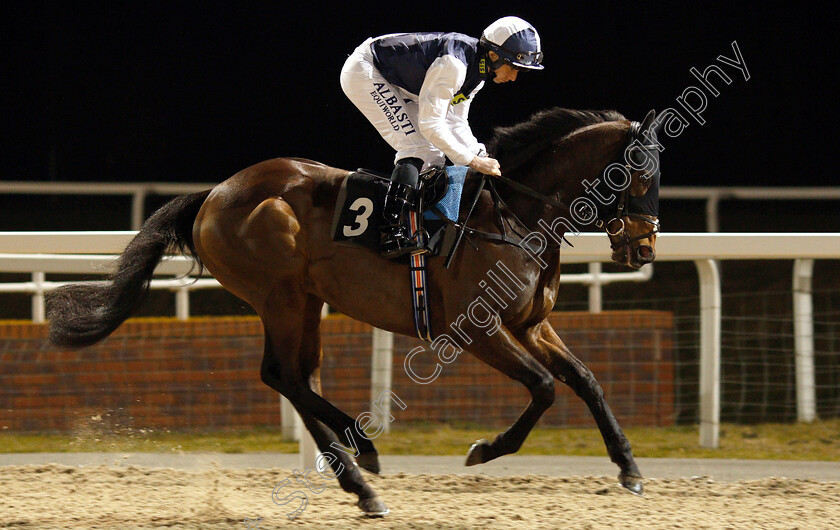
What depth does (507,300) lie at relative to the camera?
3898 millimetres

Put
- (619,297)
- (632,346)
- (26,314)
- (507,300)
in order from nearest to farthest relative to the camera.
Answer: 1. (507,300)
2. (632,346)
3. (619,297)
4. (26,314)

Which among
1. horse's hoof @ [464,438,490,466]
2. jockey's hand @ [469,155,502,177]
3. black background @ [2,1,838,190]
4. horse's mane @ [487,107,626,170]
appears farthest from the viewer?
black background @ [2,1,838,190]

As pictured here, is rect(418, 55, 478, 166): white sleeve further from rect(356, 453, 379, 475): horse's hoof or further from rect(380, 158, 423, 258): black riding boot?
rect(356, 453, 379, 475): horse's hoof

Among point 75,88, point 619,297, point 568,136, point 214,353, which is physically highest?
point 75,88

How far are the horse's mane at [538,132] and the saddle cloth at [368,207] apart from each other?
23 centimetres

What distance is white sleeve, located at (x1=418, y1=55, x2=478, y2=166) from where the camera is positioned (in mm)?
3846

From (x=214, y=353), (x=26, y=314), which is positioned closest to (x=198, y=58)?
(x=26, y=314)

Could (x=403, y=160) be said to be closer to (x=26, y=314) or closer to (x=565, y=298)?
(x=565, y=298)

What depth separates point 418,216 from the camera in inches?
156

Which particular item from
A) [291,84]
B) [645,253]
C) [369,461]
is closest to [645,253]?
[645,253]

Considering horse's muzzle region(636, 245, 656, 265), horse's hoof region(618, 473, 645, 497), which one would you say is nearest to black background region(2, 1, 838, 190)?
horse's muzzle region(636, 245, 656, 265)

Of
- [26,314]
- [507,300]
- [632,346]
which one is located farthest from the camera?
[26,314]

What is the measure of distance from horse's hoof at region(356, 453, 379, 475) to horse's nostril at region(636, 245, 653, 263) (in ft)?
4.53

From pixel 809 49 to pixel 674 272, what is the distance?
255 cm
